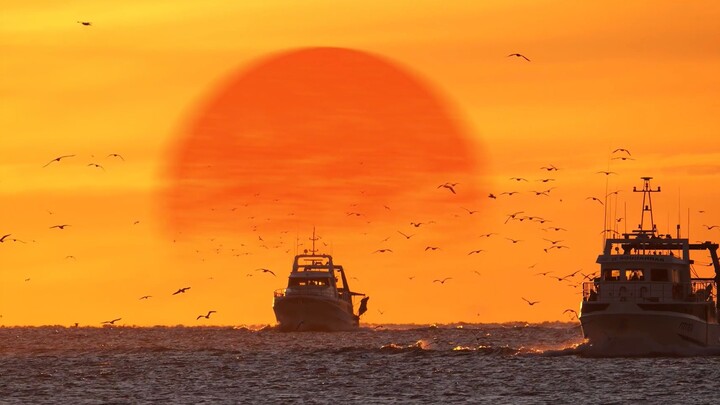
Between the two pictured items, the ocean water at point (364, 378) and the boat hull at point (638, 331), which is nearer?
the ocean water at point (364, 378)

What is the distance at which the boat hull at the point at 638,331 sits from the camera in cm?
11989

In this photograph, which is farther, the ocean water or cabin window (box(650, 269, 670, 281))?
cabin window (box(650, 269, 670, 281))

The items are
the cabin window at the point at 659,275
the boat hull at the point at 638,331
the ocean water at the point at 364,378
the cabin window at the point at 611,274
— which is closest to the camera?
the ocean water at the point at 364,378

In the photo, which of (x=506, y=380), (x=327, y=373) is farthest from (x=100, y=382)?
(x=506, y=380)

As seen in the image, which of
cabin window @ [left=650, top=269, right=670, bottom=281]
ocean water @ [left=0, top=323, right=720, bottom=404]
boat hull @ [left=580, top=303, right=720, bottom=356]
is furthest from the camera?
cabin window @ [left=650, top=269, right=670, bottom=281]

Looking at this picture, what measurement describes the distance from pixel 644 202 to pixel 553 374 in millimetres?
23571

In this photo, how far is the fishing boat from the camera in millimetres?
120188

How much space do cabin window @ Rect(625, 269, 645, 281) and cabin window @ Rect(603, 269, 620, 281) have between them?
66 cm

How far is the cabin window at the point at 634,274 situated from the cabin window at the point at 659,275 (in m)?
0.68

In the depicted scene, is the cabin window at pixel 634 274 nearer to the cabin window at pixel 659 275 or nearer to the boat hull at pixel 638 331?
the cabin window at pixel 659 275

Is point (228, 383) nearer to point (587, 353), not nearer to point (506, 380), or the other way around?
point (506, 380)

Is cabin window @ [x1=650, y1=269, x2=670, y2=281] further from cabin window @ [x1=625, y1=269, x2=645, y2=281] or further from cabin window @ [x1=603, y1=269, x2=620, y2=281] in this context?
cabin window @ [x1=603, y1=269, x2=620, y2=281]

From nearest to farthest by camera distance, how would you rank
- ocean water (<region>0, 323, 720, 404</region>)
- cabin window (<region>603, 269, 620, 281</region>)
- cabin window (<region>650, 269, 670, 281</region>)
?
ocean water (<region>0, 323, 720, 404</region>) → cabin window (<region>650, 269, 670, 281</region>) → cabin window (<region>603, 269, 620, 281</region>)

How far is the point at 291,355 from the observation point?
482 ft
